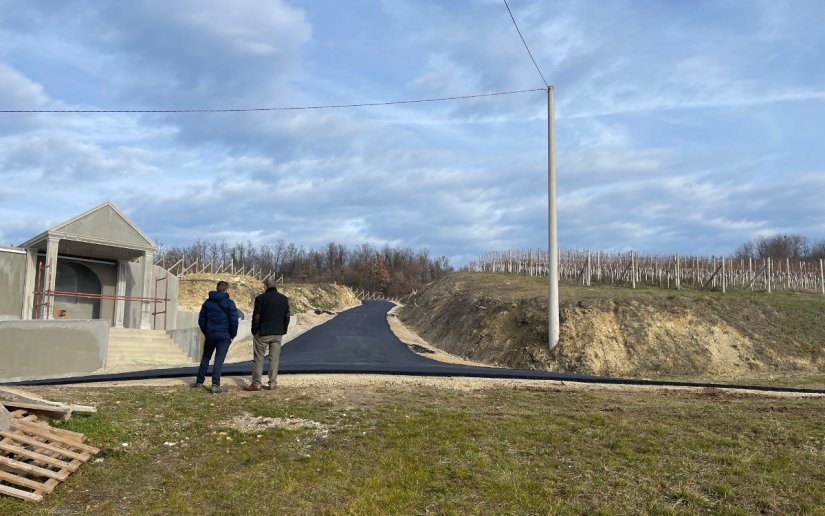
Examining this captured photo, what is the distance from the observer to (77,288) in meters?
25.4

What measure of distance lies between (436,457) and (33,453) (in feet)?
14.4

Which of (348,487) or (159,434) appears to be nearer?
(348,487)

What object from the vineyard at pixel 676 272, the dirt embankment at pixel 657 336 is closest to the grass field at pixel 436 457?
the dirt embankment at pixel 657 336

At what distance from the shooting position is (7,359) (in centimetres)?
1784

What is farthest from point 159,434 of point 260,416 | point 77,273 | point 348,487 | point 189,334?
point 77,273

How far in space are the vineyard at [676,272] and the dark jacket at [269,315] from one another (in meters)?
26.6

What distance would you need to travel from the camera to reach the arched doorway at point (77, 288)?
81.2 ft

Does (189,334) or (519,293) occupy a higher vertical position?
(519,293)

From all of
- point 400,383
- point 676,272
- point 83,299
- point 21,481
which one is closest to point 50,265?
point 83,299

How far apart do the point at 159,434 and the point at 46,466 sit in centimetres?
157

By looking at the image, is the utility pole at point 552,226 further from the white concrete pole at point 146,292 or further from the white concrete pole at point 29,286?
the white concrete pole at point 29,286

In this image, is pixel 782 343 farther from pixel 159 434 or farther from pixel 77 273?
pixel 77 273

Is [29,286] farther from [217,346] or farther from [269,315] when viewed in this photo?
[269,315]

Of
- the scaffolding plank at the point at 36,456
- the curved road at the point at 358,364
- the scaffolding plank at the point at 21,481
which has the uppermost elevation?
the curved road at the point at 358,364
